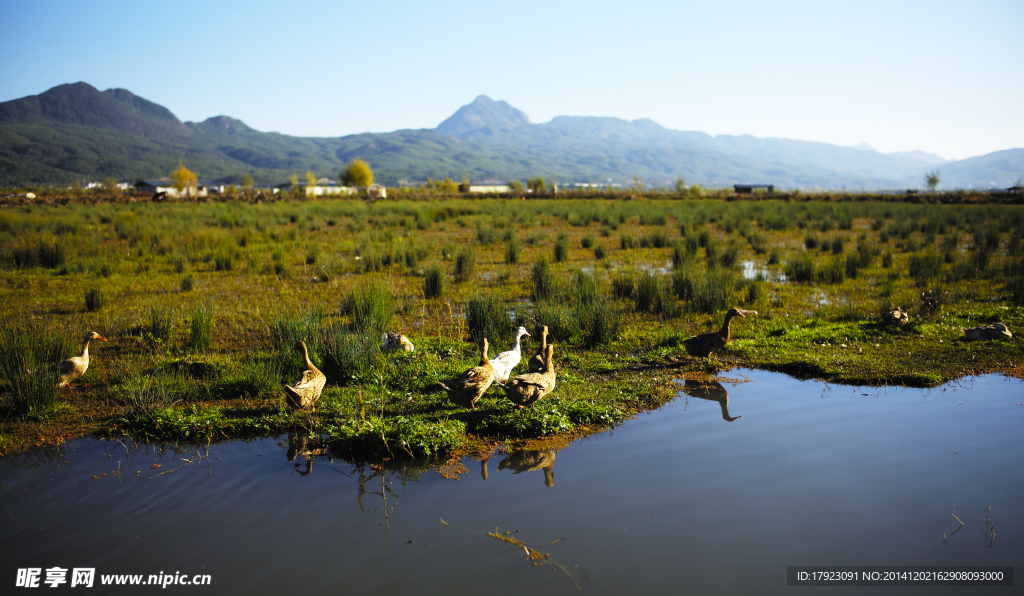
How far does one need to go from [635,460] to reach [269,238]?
21.5m

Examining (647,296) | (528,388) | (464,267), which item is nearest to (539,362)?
(528,388)

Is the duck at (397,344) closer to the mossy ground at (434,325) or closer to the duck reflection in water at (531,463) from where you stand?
the mossy ground at (434,325)

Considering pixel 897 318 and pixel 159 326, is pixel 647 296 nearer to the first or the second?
pixel 897 318

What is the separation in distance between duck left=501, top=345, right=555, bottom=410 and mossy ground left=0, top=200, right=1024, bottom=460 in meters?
0.21

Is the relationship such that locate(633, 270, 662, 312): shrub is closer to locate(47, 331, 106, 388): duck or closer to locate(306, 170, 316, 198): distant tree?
locate(47, 331, 106, 388): duck

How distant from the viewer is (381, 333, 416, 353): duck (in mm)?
8445

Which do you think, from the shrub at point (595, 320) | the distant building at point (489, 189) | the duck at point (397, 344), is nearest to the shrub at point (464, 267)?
the shrub at point (595, 320)

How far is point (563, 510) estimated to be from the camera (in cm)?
489

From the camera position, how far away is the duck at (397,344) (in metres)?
8.45

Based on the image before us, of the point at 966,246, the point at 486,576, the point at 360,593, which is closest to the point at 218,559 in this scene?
the point at 360,593

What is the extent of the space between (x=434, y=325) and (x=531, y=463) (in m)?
5.29

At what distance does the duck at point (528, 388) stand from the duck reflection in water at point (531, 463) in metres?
0.75

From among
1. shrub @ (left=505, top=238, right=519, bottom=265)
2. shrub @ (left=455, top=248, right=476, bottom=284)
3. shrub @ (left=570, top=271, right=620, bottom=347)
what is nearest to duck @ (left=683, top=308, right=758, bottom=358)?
shrub @ (left=570, top=271, right=620, bottom=347)

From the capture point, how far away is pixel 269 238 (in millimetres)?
23562
